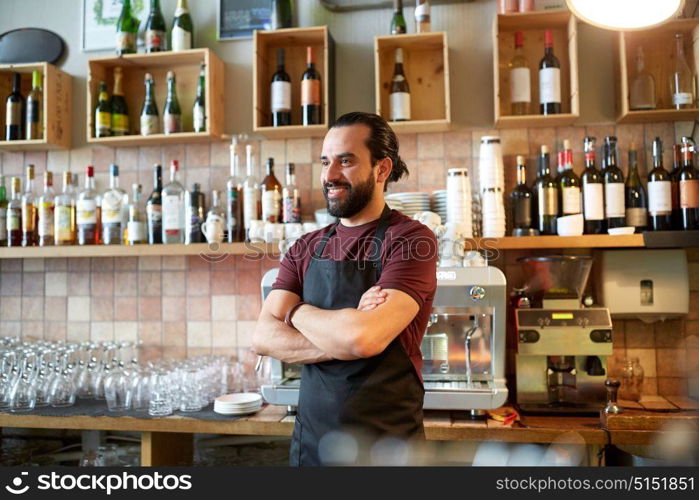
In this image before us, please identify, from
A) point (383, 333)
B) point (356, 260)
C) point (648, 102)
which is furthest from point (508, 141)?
point (383, 333)

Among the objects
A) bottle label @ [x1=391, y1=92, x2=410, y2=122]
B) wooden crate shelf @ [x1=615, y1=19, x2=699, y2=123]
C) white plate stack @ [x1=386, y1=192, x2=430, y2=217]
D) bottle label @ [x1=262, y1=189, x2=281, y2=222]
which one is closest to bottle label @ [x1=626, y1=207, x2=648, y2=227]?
wooden crate shelf @ [x1=615, y1=19, x2=699, y2=123]

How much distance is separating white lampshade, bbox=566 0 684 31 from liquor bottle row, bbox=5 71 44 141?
2.69 m

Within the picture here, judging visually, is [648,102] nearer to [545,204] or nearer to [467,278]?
[545,204]

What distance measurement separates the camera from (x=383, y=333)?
157 centimetres

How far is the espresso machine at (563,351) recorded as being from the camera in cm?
248

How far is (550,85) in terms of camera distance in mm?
2826

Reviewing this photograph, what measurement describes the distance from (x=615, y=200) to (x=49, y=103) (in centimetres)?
280

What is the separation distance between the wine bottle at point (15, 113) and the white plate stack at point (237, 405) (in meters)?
1.83

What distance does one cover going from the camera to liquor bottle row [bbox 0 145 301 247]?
9.86 feet

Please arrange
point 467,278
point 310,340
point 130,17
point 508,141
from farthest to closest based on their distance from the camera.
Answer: point 130,17 → point 508,141 → point 467,278 → point 310,340

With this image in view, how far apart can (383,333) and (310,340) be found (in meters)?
0.23

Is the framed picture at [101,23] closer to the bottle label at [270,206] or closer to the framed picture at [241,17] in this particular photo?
the framed picture at [241,17]

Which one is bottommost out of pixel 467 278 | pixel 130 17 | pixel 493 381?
pixel 493 381

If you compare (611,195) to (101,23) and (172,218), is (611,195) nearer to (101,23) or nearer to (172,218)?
(172,218)
